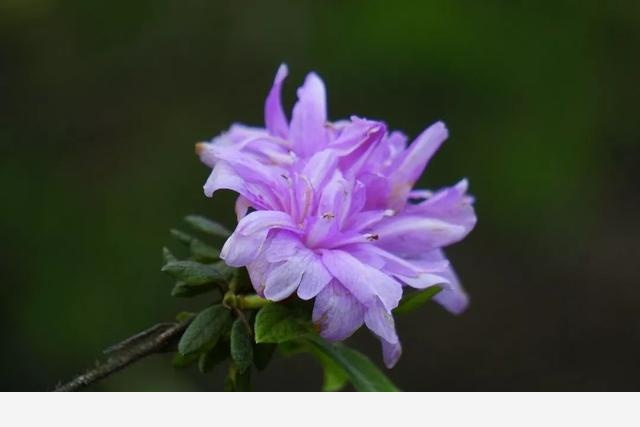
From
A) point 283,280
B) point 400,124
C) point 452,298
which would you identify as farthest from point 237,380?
point 400,124

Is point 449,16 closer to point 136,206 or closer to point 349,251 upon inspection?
point 136,206

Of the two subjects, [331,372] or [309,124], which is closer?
[309,124]

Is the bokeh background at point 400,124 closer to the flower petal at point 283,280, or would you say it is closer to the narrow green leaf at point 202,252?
the narrow green leaf at point 202,252

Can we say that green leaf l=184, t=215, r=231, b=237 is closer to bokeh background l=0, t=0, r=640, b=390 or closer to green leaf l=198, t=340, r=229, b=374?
green leaf l=198, t=340, r=229, b=374

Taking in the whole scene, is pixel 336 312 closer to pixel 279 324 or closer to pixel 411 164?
pixel 279 324

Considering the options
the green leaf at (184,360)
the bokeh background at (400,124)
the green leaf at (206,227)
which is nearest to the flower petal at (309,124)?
the green leaf at (206,227)

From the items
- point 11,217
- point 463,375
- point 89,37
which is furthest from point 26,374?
point 463,375
